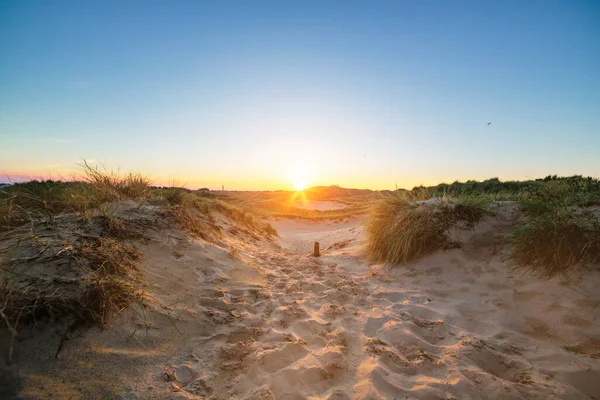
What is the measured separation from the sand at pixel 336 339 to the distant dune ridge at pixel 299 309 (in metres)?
0.01

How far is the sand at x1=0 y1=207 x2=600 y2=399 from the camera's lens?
2164 millimetres

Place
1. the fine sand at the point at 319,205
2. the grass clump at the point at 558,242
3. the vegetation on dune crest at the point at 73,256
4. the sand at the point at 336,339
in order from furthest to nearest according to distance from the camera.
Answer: the fine sand at the point at 319,205 < the grass clump at the point at 558,242 < the vegetation on dune crest at the point at 73,256 < the sand at the point at 336,339

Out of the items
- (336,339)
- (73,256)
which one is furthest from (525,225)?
(73,256)

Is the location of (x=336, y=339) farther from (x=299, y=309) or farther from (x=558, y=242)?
(x=558, y=242)

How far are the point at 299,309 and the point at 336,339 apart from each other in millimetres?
820

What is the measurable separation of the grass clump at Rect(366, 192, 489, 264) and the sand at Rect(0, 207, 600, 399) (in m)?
0.45

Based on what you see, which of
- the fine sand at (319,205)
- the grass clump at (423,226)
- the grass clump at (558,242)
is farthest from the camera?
the fine sand at (319,205)

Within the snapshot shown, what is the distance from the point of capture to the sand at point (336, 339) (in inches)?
85.2

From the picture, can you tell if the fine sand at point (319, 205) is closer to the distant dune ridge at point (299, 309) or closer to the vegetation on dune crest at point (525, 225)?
the vegetation on dune crest at point (525, 225)

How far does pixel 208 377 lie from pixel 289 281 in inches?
104

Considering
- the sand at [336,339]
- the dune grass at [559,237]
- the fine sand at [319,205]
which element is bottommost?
the sand at [336,339]

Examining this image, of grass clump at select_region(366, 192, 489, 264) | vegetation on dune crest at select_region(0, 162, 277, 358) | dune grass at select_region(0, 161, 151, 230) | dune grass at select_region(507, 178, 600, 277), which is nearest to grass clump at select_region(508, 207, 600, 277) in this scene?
dune grass at select_region(507, 178, 600, 277)

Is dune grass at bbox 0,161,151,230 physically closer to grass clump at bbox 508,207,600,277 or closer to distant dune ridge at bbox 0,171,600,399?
distant dune ridge at bbox 0,171,600,399

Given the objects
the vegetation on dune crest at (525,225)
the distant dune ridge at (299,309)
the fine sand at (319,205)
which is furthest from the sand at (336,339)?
the fine sand at (319,205)
